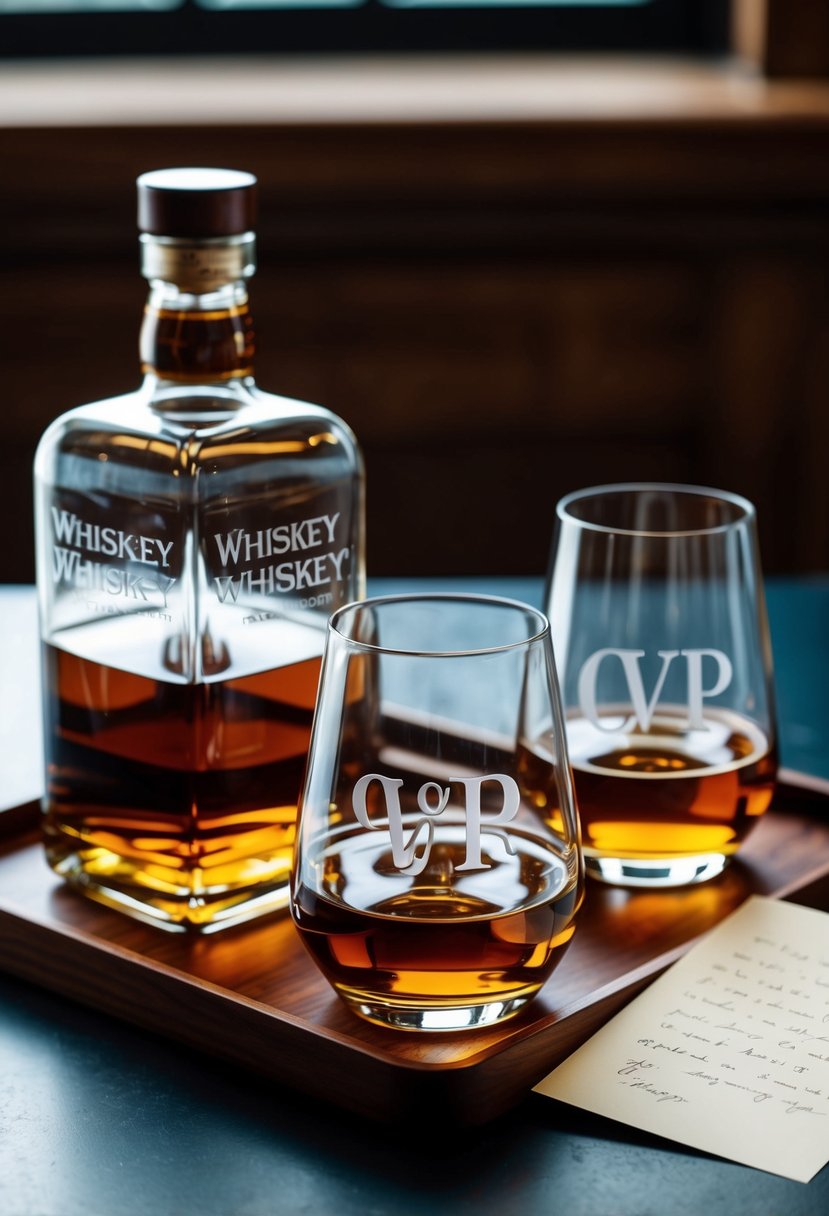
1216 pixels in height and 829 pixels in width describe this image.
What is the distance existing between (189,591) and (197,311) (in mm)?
128

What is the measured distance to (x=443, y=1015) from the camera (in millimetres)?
671

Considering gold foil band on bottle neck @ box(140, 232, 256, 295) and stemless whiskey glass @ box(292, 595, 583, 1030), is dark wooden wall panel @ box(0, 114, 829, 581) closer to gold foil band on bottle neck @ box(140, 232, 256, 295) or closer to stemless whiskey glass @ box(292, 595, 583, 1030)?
gold foil band on bottle neck @ box(140, 232, 256, 295)

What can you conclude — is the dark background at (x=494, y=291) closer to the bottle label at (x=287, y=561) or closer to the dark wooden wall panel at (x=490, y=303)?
the dark wooden wall panel at (x=490, y=303)

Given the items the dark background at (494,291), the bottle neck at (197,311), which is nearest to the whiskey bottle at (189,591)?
the bottle neck at (197,311)

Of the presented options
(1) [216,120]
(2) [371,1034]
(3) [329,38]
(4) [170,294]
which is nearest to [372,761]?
(2) [371,1034]

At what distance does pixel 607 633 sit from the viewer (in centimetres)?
85

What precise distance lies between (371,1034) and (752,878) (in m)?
0.26

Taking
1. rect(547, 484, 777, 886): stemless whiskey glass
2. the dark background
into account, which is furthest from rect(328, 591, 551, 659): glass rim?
the dark background

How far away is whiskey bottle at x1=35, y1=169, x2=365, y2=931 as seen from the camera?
0.76 meters

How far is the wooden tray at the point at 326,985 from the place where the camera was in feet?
2.13

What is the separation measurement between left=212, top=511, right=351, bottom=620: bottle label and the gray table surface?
21cm

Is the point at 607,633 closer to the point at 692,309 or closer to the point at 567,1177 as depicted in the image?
the point at 567,1177

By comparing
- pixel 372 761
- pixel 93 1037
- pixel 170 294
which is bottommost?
pixel 93 1037

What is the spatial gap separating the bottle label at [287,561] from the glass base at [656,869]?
19 cm
